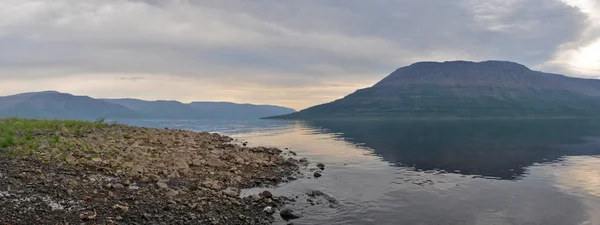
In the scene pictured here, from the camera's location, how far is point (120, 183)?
18.8 meters

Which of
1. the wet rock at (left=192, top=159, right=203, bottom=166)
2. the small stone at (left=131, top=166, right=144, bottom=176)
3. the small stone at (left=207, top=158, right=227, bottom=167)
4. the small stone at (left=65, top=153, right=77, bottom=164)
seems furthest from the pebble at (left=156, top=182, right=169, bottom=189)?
the small stone at (left=207, top=158, right=227, bottom=167)

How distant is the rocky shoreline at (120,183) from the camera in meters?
14.5

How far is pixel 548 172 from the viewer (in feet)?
108

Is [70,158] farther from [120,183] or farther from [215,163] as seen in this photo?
[215,163]

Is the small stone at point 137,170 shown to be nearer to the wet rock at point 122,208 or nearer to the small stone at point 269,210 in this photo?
the wet rock at point 122,208

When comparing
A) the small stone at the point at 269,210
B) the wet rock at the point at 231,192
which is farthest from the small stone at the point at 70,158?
the small stone at the point at 269,210

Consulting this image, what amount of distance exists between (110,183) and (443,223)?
16.3 m

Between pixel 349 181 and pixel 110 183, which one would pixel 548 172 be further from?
pixel 110 183

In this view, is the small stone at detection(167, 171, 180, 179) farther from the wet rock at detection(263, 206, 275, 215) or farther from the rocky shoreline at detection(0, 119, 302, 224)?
the wet rock at detection(263, 206, 275, 215)

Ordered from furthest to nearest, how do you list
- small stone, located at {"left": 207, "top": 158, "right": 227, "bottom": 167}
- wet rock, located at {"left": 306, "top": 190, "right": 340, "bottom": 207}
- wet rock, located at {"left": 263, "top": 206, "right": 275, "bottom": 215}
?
small stone, located at {"left": 207, "top": 158, "right": 227, "bottom": 167}, wet rock, located at {"left": 306, "top": 190, "right": 340, "bottom": 207}, wet rock, located at {"left": 263, "top": 206, "right": 275, "bottom": 215}

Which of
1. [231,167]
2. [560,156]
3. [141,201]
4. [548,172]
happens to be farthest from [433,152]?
[141,201]

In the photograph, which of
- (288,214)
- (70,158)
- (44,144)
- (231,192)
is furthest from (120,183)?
(288,214)

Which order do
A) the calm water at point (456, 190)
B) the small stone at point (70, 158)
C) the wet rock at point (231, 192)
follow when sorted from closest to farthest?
1. the calm water at point (456, 190)
2. the wet rock at point (231, 192)
3. the small stone at point (70, 158)

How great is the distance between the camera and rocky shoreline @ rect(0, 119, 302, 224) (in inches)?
569
